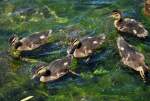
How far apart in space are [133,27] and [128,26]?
0.53 ft

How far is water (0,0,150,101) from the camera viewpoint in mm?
10094

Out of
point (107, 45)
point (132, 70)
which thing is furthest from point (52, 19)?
point (132, 70)

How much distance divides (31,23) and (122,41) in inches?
121

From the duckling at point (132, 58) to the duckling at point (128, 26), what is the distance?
0.73 metres

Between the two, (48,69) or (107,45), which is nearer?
(48,69)

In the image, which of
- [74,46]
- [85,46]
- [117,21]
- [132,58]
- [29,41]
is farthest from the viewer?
[117,21]

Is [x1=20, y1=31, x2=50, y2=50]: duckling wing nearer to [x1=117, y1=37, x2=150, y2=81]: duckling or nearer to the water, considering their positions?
the water

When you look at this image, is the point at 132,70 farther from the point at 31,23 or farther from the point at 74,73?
the point at 31,23

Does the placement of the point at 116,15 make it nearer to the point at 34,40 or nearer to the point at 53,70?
the point at 34,40

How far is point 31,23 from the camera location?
13.0 meters

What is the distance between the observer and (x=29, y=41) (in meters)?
11.8

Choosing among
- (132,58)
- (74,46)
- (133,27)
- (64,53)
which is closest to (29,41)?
(64,53)

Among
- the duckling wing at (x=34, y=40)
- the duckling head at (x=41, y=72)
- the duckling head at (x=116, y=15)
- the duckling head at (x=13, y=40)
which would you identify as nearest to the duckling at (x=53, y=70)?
the duckling head at (x=41, y=72)

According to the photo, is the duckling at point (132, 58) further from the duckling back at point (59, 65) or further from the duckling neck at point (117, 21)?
the duckling back at point (59, 65)
